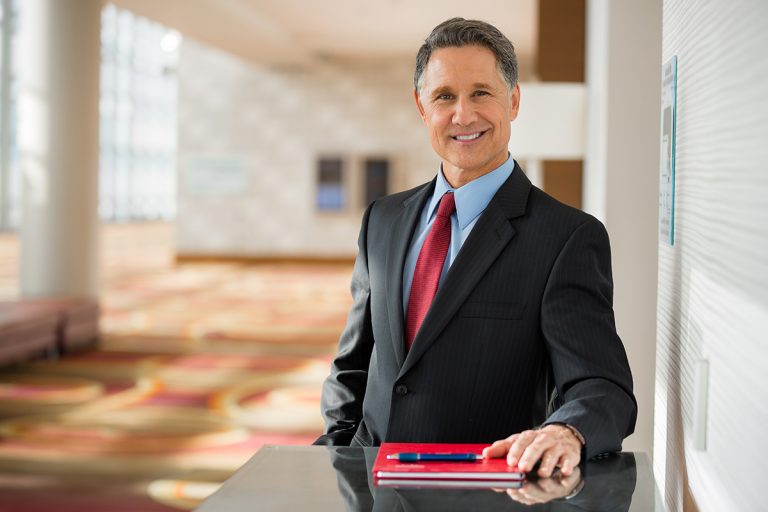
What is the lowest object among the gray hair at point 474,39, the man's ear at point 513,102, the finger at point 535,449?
the finger at point 535,449

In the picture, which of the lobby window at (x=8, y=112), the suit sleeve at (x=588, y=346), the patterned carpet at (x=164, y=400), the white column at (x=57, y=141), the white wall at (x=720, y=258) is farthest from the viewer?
the lobby window at (x=8, y=112)

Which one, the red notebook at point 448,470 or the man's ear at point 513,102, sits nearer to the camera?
the red notebook at point 448,470

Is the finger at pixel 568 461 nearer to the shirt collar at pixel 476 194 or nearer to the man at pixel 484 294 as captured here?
the man at pixel 484 294

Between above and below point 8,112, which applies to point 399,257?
below

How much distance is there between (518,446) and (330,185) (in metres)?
22.9

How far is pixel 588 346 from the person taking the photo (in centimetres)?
223

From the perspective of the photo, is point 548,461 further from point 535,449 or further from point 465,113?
point 465,113

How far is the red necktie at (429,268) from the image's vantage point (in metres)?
2.49

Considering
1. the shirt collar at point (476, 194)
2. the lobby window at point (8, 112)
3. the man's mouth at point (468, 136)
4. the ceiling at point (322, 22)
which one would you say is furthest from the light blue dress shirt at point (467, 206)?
the lobby window at point (8, 112)

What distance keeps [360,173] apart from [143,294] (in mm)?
9023

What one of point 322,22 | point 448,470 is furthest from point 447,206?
point 322,22

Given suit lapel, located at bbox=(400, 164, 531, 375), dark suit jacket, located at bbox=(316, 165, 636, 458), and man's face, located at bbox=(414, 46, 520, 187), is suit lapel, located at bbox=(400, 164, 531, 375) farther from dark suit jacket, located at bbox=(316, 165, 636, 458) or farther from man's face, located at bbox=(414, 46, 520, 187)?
man's face, located at bbox=(414, 46, 520, 187)

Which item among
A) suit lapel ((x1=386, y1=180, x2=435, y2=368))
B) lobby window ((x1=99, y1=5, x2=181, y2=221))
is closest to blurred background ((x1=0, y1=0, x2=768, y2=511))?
suit lapel ((x1=386, y1=180, x2=435, y2=368))

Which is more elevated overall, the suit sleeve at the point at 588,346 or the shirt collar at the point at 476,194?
the shirt collar at the point at 476,194
